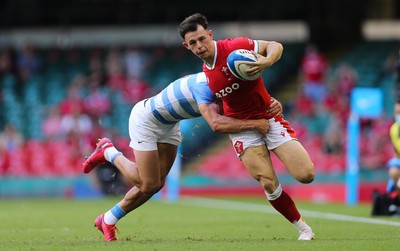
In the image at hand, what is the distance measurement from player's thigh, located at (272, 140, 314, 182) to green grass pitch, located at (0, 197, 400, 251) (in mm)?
676

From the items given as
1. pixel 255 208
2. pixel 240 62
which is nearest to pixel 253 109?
pixel 240 62

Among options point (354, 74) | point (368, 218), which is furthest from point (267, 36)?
point (368, 218)

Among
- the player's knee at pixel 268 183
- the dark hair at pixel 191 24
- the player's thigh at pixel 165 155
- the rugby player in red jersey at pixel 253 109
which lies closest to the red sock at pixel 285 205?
the rugby player in red jersey at pixel 253 109

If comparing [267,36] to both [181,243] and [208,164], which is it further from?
[181,243]

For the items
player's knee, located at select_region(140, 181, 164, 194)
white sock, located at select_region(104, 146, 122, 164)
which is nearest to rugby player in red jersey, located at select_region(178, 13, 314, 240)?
player's knee, located at select_region(140, 181, 164, 194)

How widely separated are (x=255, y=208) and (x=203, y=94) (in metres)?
9.02

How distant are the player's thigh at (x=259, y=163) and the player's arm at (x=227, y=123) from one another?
0.22 metres

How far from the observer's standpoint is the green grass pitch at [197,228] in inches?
408

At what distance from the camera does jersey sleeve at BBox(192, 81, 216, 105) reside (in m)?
10.7

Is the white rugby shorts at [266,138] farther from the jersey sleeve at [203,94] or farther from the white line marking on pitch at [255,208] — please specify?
the white line marking on pitch at [255,208]

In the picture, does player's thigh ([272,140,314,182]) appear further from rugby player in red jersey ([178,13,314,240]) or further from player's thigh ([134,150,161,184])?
player's thigh ([134,150,161,184])

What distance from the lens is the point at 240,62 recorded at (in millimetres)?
10305

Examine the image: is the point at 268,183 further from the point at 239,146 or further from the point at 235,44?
the point at 235,44

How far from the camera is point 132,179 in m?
11.3
